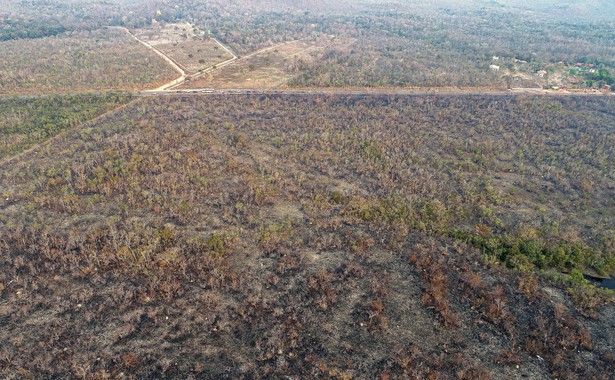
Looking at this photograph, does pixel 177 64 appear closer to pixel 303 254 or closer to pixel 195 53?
pixel 195 53

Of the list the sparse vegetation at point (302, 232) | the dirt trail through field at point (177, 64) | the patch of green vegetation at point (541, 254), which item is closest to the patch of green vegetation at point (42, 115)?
→ the sparse vegetation at point (302, 232)

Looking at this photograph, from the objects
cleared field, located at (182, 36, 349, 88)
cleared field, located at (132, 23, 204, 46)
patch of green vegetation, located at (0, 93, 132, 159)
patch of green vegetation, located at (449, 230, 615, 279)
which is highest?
cleared field, located at (132, 23, 204, 46)

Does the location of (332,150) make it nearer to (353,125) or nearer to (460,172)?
(353,125)

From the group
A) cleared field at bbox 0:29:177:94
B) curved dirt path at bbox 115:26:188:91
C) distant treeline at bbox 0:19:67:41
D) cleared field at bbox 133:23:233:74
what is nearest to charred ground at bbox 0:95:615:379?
curved dirt path at bbox 115:26:188:91

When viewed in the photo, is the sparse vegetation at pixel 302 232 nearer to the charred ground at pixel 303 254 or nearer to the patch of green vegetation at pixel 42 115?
the charred ground at pixel 303 254

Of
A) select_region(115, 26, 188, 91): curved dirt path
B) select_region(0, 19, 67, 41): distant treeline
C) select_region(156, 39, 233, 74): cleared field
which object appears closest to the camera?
select_region(115, 26, 188, 91): curved dirt path

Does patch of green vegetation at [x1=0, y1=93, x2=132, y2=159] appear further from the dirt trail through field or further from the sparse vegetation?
the dirt trail through field

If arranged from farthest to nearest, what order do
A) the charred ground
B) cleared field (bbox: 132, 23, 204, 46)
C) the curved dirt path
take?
cleared field (bbox: 132, 23, 204, 46) < the curved dirt path < the charred ground
